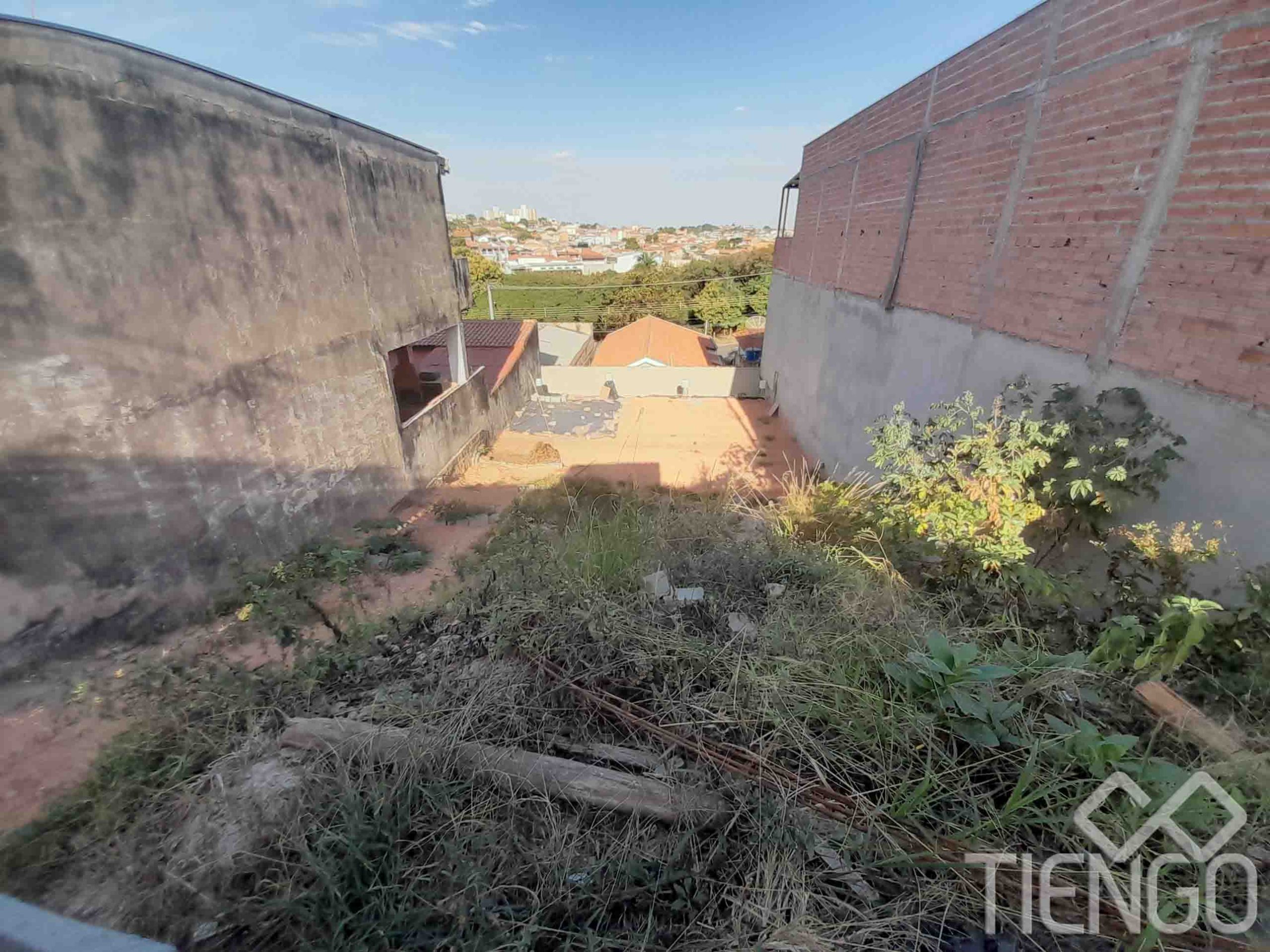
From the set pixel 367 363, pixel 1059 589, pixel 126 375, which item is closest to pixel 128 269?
pixel 126 375

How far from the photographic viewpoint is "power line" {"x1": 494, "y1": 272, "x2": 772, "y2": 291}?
33719mm

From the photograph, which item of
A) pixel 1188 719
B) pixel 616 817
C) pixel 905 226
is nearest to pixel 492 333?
pixel 905 226

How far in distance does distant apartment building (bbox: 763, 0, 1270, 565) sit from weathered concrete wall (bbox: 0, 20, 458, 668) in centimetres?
708

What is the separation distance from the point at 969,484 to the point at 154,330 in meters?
6.27

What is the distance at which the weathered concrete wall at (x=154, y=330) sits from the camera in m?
3.51

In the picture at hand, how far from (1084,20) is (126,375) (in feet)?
25.3

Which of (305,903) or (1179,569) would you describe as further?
(1179,569)

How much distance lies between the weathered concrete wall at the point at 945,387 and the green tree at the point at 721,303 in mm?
21200

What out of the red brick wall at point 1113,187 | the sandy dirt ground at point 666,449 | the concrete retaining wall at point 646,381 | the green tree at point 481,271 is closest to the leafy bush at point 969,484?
the red brick wall at point 1113,187

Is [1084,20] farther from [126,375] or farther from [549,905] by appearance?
[126,375]

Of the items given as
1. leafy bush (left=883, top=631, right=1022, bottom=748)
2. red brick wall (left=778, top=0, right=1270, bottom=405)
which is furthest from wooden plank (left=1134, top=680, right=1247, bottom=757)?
red brick wall (left=778, top=0, right=1270, bottom=405)

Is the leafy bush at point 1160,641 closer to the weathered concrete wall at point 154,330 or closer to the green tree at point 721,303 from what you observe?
the weathered concrete wall at point 154,330

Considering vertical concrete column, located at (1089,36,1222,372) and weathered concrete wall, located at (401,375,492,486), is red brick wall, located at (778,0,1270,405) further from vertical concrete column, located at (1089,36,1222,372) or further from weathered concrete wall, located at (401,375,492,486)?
weathered concrete wall, located at (401,375,492,486)

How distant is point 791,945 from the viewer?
1.17 m
